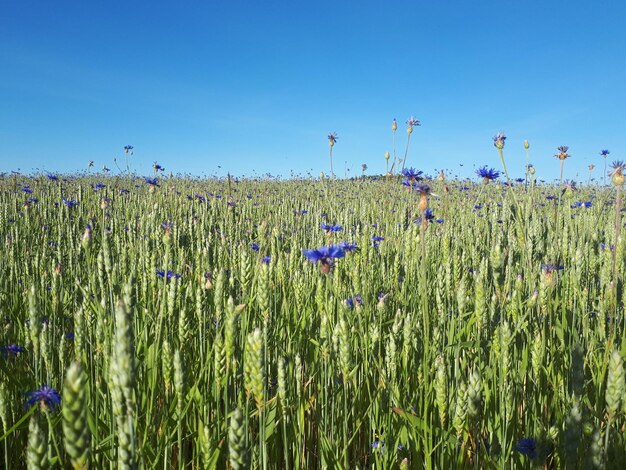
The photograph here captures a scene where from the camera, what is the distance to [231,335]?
1.13 m

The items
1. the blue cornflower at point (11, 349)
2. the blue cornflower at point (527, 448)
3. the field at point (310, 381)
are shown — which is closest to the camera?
the field at point (310, 381)

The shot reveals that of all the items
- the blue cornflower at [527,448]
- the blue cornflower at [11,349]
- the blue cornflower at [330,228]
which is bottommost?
the blue cornflower at [527,448]

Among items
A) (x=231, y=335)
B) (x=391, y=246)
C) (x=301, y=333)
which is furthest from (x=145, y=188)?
(x=231, y=335)

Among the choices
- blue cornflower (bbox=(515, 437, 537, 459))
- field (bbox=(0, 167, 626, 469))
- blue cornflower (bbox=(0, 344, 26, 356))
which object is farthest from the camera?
blue cornflower (bbox=(0, 344, 26, 356))

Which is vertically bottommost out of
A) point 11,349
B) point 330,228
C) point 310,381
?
point 310,381

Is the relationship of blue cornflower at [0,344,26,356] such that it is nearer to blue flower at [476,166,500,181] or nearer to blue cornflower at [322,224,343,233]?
blue cornflower at [322,224,343,233]

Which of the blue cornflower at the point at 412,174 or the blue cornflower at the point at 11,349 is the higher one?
the blue cornflower at the point at 412,174

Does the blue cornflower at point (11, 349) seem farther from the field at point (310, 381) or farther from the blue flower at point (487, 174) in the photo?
the blue flower at point (487, 174)

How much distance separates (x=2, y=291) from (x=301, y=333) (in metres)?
1.59

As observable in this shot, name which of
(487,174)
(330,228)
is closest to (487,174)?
(487,174)

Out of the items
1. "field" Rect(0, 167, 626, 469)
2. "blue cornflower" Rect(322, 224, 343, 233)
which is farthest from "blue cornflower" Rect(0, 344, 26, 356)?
"blue cornflower" Rect(322, 224, 343, 233)

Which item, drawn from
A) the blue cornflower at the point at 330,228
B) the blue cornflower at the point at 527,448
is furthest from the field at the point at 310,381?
the blue cornflower at the point at 330,228

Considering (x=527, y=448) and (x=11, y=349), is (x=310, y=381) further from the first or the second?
(x=11, y=349)

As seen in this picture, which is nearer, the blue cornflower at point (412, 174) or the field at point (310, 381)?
the field at point (310, 381)
